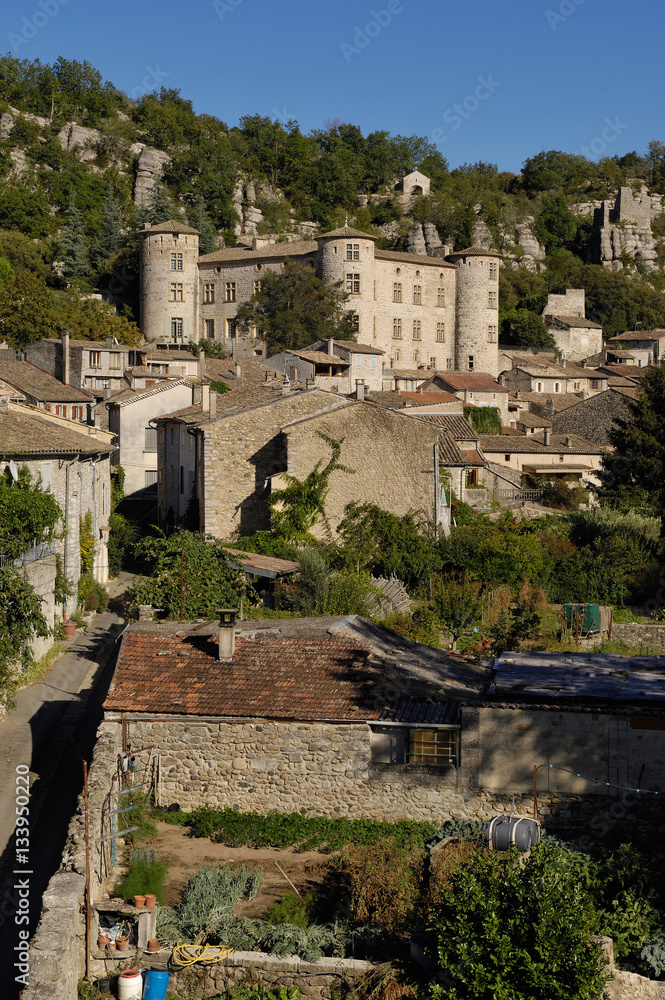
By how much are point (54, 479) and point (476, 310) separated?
58120mm

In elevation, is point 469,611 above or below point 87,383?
below

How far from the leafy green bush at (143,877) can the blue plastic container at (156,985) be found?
1.25 metres

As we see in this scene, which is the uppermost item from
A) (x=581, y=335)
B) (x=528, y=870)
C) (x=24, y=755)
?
(x=581, y=335)

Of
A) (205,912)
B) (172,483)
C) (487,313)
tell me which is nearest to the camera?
(205,912)

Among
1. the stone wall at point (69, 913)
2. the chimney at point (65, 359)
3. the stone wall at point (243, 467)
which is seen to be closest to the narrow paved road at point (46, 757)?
the stone wall at point (69, 913)

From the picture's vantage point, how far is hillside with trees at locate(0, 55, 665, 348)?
79.5 m

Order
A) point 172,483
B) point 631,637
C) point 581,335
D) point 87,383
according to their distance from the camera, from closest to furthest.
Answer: point 631,637
point 172,483
point 87,383
point 581,335

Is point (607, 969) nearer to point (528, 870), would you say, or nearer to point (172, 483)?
point (528, 870)

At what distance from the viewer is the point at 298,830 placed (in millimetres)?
12852

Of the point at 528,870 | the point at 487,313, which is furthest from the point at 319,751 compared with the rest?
the point at 487,313

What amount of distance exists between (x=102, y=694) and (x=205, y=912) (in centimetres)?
869

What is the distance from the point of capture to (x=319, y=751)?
13.2 metres

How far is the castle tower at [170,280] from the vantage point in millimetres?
72875

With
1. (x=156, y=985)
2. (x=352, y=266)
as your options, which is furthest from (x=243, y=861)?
(x=352, y=266)
